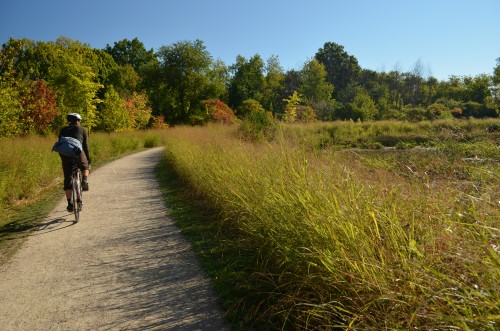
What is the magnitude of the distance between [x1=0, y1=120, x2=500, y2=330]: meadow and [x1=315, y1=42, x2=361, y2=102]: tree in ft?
258

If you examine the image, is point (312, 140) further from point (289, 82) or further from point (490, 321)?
point (289, 82)

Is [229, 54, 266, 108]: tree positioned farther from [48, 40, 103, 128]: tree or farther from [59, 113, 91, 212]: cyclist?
[59, 113, 91, 212]: cyclist

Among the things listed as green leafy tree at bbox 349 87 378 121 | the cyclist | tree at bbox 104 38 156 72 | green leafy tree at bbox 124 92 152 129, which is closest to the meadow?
the cyclist

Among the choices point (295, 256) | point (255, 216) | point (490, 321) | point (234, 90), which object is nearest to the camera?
point (490, 321)

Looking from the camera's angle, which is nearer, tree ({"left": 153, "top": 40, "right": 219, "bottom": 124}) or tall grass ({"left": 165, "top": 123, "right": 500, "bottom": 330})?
tall grass ({"left": 165, "top": 123, "right": 500, "bottom": 330})

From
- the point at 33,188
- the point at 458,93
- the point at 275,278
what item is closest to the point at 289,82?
the point at 458,93

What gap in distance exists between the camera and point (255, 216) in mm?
4410

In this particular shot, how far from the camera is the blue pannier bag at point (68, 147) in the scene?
20.3 ft

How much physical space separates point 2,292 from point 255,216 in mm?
2907

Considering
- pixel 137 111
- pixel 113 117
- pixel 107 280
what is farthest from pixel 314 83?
pixel 107 280

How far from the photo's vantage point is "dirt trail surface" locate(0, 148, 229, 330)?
309 centimetres

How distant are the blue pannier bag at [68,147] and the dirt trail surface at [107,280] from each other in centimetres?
130

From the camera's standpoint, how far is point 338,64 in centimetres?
8625

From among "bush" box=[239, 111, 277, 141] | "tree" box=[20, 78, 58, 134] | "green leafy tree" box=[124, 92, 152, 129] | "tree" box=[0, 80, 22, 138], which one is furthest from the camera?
"green leafy tree" box=[124, 92, 152, 129]
